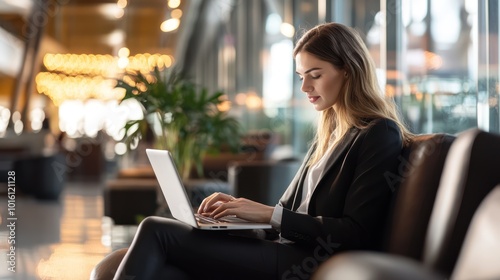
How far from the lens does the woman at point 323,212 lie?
8.29 feet

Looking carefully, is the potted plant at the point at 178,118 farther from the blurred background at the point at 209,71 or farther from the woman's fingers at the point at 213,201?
the woman's fingers at the point at 213,201

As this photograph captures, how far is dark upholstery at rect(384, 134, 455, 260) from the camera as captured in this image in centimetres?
235

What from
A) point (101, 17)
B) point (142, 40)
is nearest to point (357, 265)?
point (101, 17)

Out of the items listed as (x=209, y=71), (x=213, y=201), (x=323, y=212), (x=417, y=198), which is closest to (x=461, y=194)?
(x=417, y=198)

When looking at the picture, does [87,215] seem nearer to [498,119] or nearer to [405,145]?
[498,119]

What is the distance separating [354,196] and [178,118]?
3956 millimetres

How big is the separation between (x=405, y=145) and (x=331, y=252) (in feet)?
1.39

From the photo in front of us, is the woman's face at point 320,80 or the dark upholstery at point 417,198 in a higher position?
the woman's face at point 320,80

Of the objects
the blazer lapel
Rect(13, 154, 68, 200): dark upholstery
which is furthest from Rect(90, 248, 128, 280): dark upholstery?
Rect(13, 154, 68, 200): dark upholstery

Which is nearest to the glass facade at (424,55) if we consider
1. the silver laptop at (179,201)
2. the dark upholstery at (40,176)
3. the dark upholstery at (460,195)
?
the silver laptop at (179,201)

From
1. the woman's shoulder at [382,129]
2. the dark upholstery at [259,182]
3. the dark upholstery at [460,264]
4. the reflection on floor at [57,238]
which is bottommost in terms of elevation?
the reflection on floor at [57,238]

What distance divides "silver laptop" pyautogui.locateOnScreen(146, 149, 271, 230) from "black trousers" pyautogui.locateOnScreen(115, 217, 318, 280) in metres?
0.05

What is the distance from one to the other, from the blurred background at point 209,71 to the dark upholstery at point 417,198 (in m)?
1.13

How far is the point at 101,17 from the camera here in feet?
77.3
